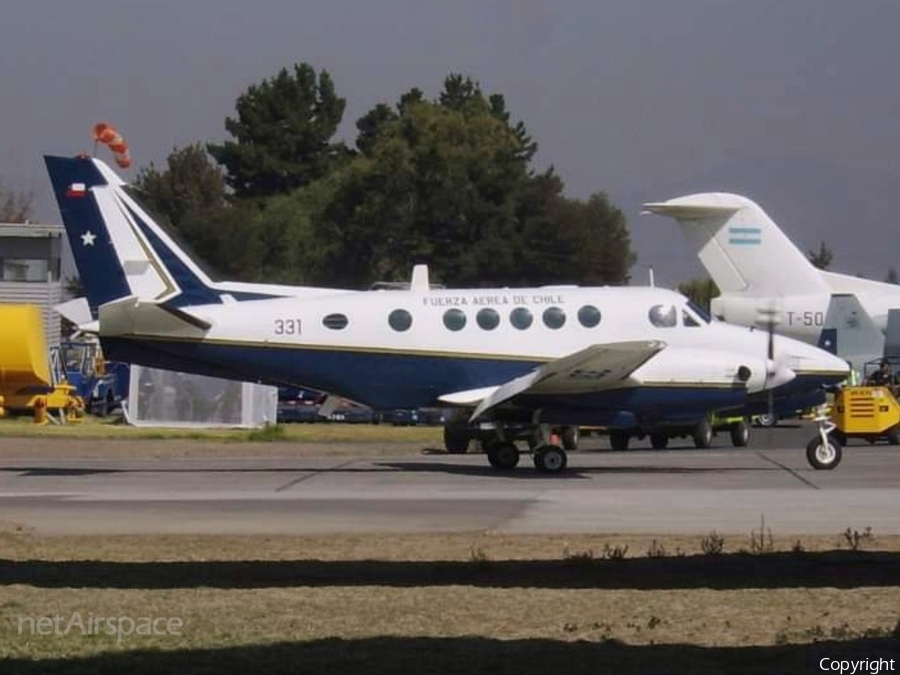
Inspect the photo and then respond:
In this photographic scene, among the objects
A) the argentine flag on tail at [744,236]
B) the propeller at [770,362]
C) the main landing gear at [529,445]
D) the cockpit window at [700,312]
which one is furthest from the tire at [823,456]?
the argentine flag on tail at [744,236]

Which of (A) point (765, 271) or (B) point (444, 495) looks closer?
(B) point (444, 495)

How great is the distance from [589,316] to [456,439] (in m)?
6.70

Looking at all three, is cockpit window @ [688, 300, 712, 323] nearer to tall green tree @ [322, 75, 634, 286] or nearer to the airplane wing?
the airplane wing

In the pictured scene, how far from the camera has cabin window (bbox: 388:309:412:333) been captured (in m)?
25.2

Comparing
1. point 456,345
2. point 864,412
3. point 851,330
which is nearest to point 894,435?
point 864,412

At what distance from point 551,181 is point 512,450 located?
53.5 meters

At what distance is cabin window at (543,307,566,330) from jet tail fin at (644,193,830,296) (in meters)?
17.4

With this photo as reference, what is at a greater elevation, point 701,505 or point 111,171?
point 111,171

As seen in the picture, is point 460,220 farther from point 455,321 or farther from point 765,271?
point 455,321

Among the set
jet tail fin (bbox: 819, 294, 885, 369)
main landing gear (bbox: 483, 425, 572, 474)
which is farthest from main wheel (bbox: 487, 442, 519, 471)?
jet tail fin (bbox: 819, 294, 885, 369)

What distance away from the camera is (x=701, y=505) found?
61.8 feet

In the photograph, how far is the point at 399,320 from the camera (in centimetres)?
2525

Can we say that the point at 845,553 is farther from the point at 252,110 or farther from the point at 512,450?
the point at 252,110

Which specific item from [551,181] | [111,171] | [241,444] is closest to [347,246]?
[551,181]
